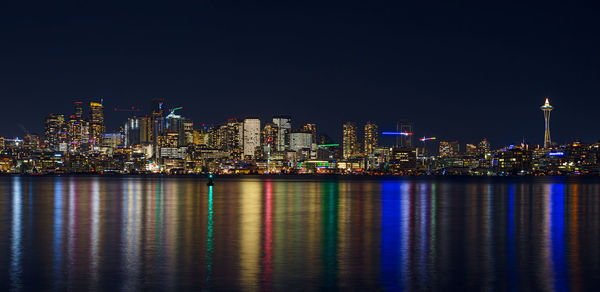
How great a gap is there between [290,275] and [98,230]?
16864mm

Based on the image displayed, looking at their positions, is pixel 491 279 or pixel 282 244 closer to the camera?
pixel 491 279

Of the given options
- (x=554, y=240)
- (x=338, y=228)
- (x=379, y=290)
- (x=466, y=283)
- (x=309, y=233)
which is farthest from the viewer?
(x=338, y=228)

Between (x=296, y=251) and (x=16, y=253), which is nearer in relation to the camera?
(x=16, y=253)

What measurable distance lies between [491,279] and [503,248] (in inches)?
321

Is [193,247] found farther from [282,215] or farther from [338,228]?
[282,215]

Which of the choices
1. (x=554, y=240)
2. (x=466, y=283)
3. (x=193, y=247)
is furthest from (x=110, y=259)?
(x=554, y=240)

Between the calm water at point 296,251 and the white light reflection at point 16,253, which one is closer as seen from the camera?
the white light reflection at point 16,253

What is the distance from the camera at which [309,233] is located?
32.0 metres

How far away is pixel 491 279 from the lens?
19094mm

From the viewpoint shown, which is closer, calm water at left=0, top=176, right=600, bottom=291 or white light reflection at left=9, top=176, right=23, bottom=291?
white light reflection at left=9, top=176, right=23, bottom=291

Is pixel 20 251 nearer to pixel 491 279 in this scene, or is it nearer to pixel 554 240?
pixel 491 279

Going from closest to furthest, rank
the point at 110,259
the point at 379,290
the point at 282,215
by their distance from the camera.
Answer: the point at 379,290 → the point at 110,259 → the point at 282,215

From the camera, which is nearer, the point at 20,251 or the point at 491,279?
the point at 491,279

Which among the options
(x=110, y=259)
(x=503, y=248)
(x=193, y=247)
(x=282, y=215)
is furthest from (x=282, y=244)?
(x=282, y=215)
